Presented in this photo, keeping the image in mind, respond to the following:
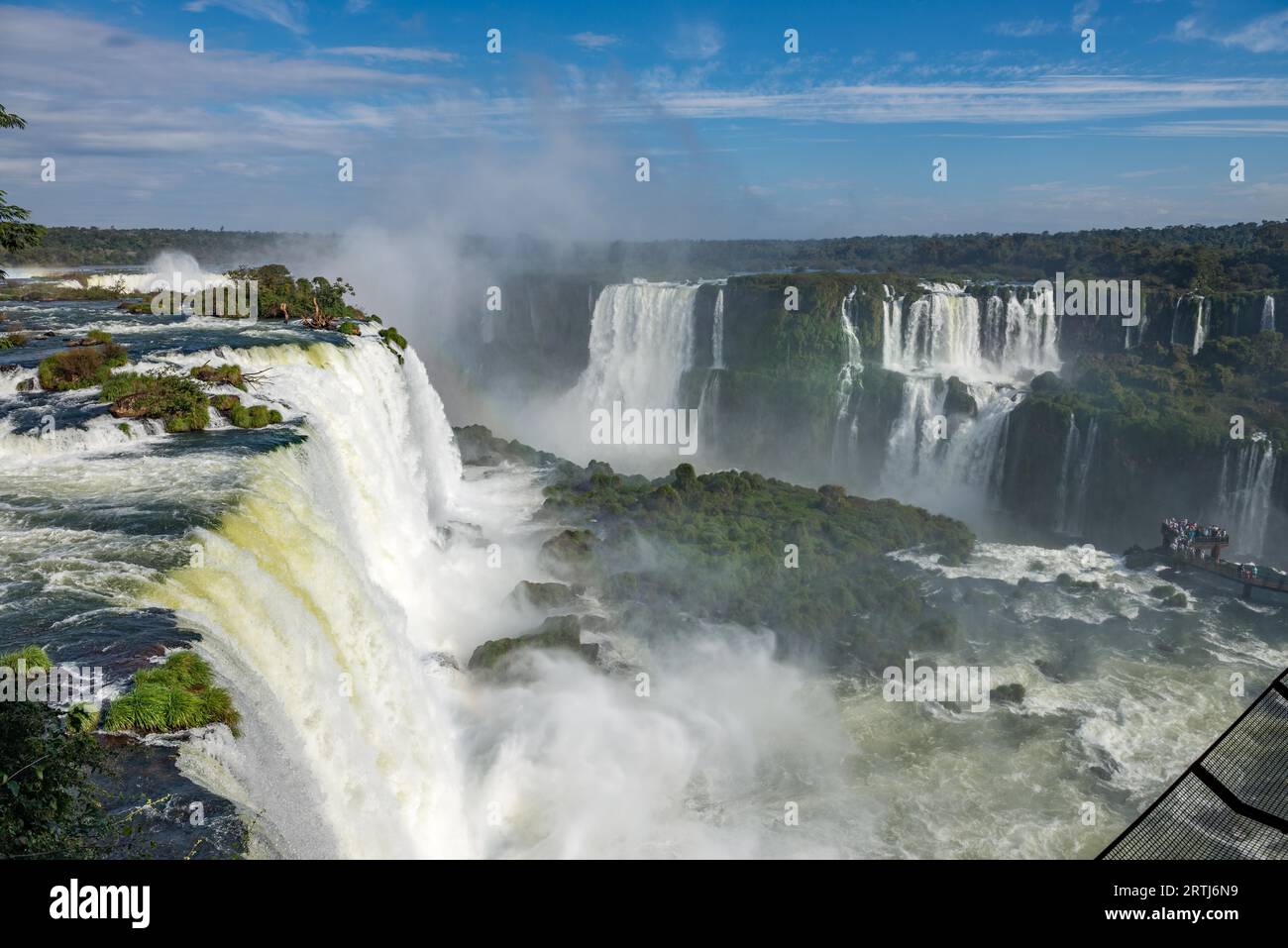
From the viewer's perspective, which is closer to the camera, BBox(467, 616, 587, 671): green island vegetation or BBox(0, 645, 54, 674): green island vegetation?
BBox(0, 645, 54, 674): green island vegetation

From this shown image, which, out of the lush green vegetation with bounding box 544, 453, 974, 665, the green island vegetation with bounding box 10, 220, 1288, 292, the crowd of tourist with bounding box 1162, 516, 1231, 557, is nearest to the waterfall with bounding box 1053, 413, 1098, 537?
the crowd of tourist with bounding box 1162, 516, 1231, 557

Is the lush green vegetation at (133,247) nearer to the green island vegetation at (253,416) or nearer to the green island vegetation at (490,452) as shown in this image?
the green island vegetation at (490,452)

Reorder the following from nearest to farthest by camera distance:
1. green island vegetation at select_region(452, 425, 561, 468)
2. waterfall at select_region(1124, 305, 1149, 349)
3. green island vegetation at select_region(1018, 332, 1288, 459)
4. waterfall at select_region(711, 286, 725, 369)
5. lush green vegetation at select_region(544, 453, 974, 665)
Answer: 1. lush green vegetation at select_region(544, 453, 974, 665)
2. green island vegetation at select_region(1018, 332, 1288, 459)
3. green island vegetation at select_region(452, 425, 561, 468)
4. waterfall at select_region(1124, 305, 1149, 349)
5. waterfall at select_region(711, 286, 725, 369)

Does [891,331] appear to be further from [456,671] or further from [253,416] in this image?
[253,416]

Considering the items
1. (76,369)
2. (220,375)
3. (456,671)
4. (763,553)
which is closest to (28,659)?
(456,671)

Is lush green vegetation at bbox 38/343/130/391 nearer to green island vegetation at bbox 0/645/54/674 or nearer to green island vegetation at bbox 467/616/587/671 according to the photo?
green island vegetation at bbox 467/616/587/671
